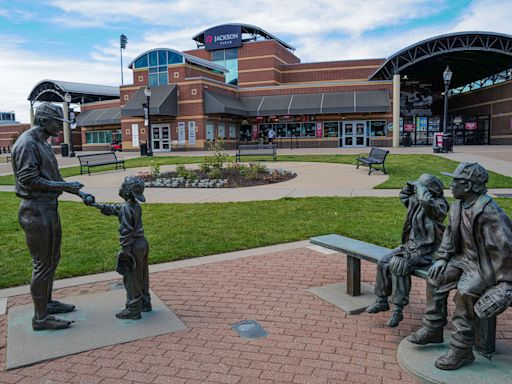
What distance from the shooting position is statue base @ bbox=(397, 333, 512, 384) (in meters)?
3.00

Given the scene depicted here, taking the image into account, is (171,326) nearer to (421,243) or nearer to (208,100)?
(421,243)

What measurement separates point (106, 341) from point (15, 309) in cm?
141

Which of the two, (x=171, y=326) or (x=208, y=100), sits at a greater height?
(x=208, y=100)

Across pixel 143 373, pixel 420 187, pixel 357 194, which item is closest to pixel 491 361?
pixel 420 187

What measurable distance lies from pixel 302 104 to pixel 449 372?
1474 inches

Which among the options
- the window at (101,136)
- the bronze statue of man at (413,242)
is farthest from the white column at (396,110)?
the bronze statue of man at (413,242)

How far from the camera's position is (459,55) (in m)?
36.4

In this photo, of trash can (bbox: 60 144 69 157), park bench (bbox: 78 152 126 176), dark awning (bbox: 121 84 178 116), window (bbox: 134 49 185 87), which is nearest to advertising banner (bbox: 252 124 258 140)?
dark awning (bbox: 121 84 178 116)

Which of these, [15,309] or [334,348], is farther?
[15,309]

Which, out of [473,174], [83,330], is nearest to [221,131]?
[83,330]

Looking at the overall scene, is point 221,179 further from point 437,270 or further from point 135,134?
point 135,134

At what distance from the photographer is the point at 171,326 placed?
4125mm

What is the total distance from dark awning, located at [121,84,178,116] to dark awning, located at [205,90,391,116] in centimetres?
289

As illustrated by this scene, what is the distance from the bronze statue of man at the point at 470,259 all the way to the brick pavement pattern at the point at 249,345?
0.48 meters
